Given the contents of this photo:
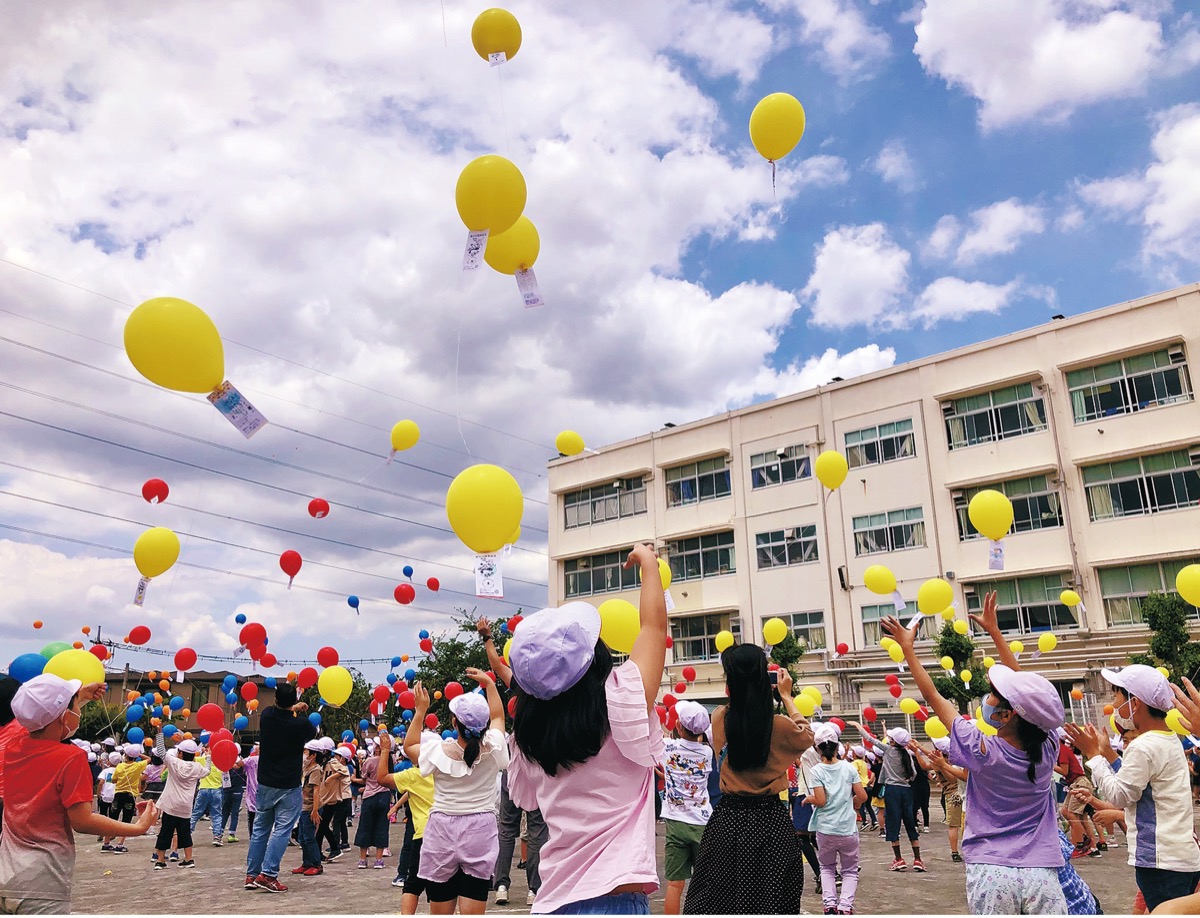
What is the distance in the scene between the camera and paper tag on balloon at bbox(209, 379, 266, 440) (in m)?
4.59

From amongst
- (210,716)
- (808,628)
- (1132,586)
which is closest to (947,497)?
(1132,586)

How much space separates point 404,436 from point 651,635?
5.82m

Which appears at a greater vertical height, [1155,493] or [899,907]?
[1155,493]

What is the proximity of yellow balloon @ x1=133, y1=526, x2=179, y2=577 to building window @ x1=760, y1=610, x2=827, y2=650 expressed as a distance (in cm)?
2086

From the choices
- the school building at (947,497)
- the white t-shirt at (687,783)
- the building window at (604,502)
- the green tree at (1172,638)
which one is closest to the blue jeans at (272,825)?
the white t-shirt at (687,783)

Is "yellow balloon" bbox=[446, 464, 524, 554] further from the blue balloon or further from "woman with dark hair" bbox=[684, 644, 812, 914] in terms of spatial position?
the blue balloon

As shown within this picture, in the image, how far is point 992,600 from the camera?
3.80 m

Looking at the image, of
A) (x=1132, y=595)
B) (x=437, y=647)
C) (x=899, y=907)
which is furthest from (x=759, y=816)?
(x=437, y=647)

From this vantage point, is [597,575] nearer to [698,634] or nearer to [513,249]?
[698,634]

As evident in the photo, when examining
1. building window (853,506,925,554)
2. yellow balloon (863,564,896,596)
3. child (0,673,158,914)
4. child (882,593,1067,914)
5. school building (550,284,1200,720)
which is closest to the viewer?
child (882,593,1067,914)

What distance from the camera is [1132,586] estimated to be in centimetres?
2108

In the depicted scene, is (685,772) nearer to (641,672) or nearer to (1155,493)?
(641,672)

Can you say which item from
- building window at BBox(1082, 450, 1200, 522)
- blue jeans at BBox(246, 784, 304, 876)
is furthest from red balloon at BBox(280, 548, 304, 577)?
building window at BBox(1082, 450, 1200, 522)

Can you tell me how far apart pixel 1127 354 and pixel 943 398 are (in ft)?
15.3
